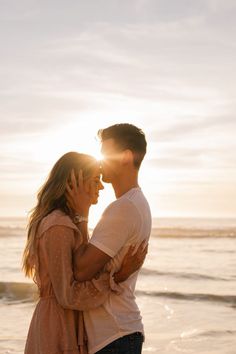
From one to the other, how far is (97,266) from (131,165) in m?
0.67

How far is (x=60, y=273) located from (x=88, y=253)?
0.19 metres

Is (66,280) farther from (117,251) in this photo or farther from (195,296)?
(195,296)

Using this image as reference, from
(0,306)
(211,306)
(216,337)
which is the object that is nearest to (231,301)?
(211,306)

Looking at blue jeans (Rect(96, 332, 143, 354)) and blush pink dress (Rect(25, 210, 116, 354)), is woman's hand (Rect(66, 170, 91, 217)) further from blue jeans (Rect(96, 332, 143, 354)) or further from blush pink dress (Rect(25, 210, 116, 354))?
blue jeans (Rect(96, 332, 143, 354))

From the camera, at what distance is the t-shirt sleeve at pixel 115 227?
3479 mm

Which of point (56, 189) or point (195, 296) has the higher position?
point (56, 189)

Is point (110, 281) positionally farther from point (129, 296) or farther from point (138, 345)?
point (138, 345)

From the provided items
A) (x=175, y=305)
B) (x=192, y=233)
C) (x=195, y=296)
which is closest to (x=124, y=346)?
(x=175, y=305)

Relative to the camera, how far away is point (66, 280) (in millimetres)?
3461

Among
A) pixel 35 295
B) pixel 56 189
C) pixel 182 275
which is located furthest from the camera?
pixel 182 275

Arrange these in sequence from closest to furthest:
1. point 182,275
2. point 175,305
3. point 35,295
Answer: point 175,305 < point 35,295 < point 182,275

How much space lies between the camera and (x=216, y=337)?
859 cm

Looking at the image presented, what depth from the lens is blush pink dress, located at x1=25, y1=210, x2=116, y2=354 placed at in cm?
347

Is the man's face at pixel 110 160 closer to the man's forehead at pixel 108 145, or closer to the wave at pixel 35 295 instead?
the man's forehead at pixel 108 145
